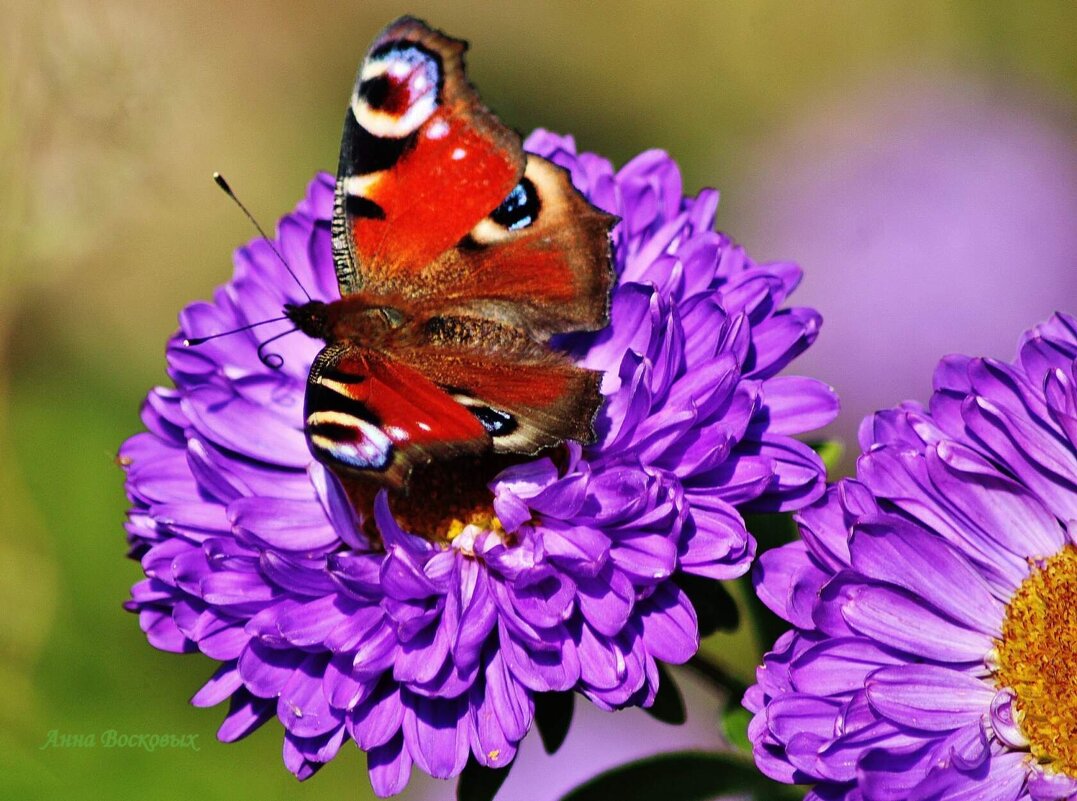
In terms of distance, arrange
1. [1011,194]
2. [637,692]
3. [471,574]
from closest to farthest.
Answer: [637,692], [471,574], [1011,194]

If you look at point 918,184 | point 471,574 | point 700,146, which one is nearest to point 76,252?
point 471,574

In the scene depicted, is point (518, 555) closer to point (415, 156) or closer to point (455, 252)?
point (455, 252)

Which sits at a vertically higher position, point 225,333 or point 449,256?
point 225,333

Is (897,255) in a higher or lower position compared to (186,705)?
lower

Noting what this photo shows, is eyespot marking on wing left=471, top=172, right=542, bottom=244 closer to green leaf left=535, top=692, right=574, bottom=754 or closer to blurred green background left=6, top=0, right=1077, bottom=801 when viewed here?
green leaf left=535, top=692, right=574, bottom=754

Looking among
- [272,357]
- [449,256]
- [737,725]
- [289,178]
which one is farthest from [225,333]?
[289,178]

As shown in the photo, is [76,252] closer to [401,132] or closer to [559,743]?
[401,132]

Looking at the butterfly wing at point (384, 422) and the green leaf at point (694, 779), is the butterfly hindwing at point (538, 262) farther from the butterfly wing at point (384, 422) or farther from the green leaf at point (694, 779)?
the green leaf at point (694, 779)
